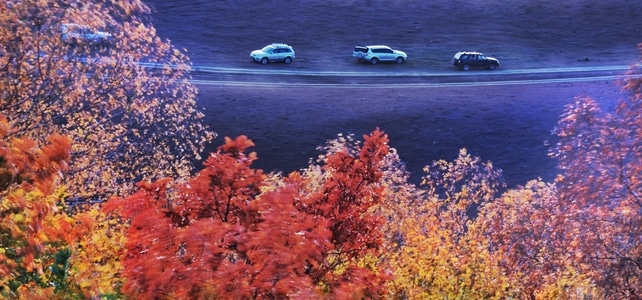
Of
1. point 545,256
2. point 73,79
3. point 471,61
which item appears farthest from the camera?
point 471,61

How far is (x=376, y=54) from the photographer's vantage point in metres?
38.3

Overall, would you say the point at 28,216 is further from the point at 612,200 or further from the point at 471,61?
the point at 471,61

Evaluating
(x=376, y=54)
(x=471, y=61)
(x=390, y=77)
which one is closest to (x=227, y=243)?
(x=390, y=77)

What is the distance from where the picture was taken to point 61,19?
35.7ft

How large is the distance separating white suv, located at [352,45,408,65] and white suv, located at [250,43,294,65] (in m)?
4.21

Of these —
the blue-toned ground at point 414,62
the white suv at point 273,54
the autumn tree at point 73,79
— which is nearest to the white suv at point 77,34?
the autumn tree at point 73,79

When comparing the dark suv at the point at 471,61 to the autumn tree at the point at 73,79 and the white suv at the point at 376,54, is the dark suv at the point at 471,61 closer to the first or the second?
the white suv at the point at 376,54

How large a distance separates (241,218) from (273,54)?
100 feet

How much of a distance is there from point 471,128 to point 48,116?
22706mm

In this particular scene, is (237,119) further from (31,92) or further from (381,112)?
(31,92)

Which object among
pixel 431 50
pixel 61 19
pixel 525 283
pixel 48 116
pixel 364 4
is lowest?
pixel 525 283

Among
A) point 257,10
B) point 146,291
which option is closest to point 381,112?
point 257,10

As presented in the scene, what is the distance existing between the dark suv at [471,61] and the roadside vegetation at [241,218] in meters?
23.2

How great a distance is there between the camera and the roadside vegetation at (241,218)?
6.05 metres
